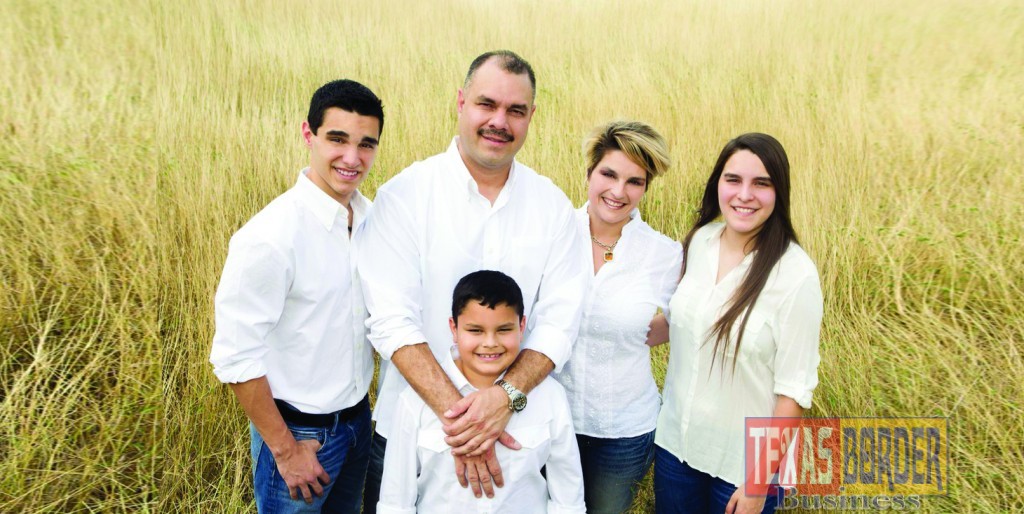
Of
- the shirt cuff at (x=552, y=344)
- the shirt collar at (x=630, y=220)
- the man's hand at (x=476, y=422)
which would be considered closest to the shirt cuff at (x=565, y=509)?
the man's hand at (x=476, y=422)

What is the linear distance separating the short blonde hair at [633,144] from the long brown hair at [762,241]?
0.26 metres

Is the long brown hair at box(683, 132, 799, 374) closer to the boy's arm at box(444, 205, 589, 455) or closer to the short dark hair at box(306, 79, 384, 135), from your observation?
the boy's arm at box(444, 205, 589, 455)

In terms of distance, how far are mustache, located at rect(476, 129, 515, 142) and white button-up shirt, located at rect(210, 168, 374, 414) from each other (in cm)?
53

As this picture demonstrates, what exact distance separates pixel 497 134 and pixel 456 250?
45cm

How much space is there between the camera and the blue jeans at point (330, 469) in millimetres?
2043

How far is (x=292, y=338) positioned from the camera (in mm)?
1983

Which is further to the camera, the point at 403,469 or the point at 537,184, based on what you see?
the point at 537,184

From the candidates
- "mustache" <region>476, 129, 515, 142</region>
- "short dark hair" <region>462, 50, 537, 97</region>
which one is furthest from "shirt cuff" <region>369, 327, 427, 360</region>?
"short dark hair" <region>462, 50, 537, 97</region>

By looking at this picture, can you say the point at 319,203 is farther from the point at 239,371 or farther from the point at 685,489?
the point at 685,489

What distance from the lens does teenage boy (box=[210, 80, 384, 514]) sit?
5.98 feet

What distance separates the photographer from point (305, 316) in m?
1.97

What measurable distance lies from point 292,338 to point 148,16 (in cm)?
659

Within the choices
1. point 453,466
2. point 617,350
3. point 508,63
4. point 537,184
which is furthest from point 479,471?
point 508,63

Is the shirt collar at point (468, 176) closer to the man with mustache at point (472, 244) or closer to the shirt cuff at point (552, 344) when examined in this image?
the man with mustache at point (472, 244)
